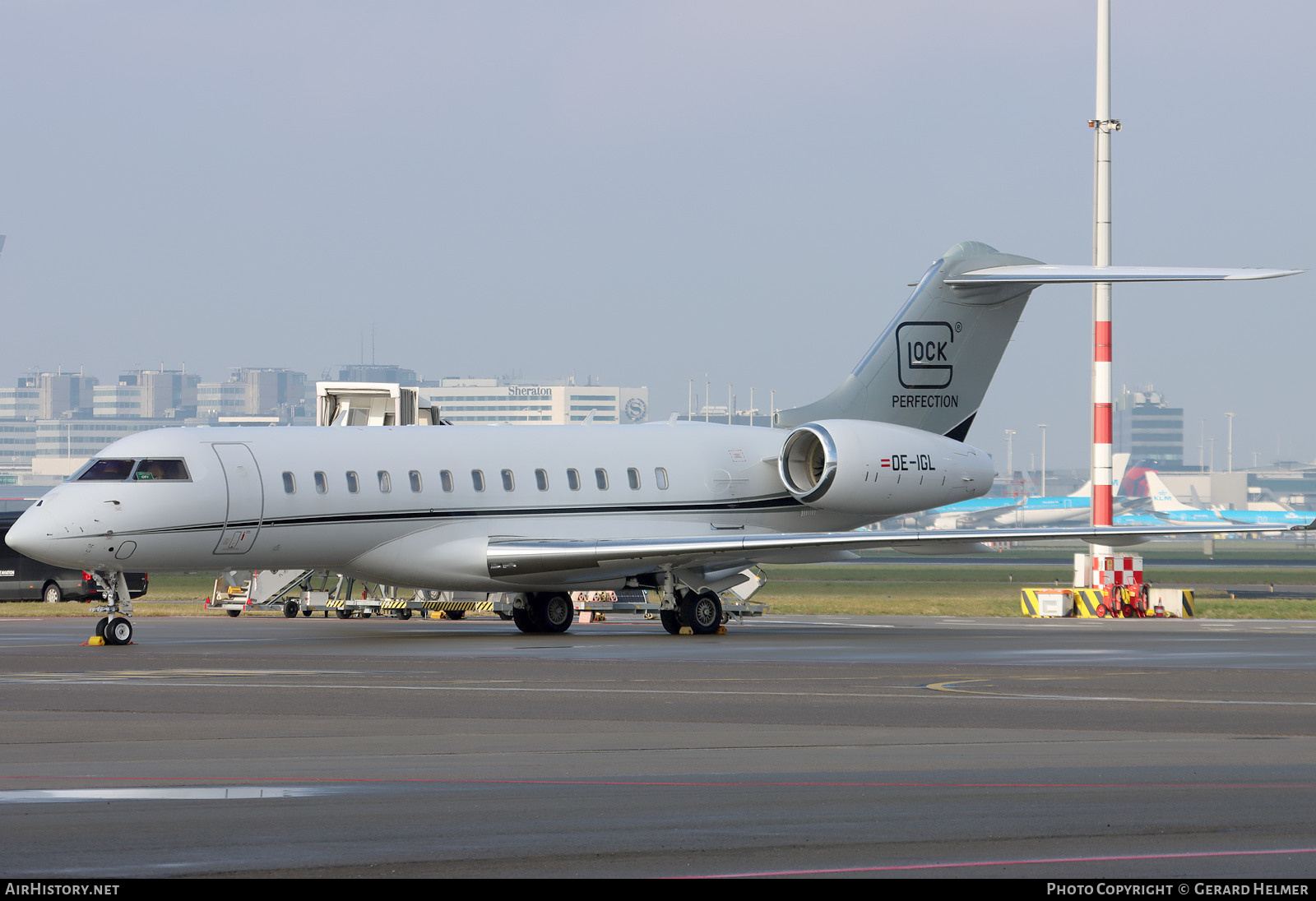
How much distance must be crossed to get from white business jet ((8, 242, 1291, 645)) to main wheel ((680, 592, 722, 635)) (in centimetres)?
3

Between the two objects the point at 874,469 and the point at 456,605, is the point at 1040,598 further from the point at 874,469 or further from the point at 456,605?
the point at 456,605

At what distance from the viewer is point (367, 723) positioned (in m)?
14.6

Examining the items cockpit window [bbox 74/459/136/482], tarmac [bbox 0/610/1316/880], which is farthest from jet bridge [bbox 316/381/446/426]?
tarmac [bbox 0/610/1316/880]

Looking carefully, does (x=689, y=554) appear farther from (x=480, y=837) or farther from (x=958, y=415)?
(x=480, y=837)

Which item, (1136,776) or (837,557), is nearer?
(1136,776)

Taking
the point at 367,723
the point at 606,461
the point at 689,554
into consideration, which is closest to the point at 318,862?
the point at 367,723

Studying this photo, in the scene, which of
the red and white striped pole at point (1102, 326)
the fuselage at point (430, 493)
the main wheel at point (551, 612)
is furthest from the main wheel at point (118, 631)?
the red and white striped pole at point (1102, 326)

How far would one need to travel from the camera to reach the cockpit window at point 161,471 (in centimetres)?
2702

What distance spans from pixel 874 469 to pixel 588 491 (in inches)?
211

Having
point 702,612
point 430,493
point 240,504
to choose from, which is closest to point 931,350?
point 702,612

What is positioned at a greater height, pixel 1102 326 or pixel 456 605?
pixel 1102 326

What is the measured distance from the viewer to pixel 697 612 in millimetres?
30938

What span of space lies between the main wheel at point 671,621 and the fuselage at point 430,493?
1.27 metres

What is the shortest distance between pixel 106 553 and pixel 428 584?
5611mm
